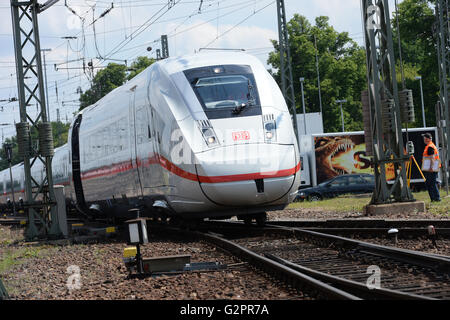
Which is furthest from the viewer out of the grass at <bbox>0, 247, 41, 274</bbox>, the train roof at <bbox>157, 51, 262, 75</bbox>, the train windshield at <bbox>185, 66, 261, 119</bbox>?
the train roof at <bbox>157, 51, 262, 75</bbox>

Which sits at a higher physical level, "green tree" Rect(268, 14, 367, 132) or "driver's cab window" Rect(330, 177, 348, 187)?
"green tree" Rect(268, 14, 367, 132)

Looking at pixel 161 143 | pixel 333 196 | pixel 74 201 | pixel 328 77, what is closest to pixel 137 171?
pixel 161 143

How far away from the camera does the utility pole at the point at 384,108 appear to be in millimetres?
15242

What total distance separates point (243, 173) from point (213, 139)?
0.76 meters

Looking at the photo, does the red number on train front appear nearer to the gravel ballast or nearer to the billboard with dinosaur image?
the gravel ballast

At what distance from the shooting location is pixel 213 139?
1177 cm

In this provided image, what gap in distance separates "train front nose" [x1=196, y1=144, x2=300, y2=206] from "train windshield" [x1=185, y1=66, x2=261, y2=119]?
0.74m

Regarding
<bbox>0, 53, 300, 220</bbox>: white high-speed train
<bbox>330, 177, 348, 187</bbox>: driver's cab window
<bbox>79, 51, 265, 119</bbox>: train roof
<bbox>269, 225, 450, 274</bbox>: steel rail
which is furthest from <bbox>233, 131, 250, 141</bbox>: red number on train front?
<bbox>330, 177, 348, 187</bbox>: driver's cab window

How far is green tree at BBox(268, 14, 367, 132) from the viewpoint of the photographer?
65.5 m

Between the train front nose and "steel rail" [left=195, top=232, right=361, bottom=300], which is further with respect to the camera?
the train front nose

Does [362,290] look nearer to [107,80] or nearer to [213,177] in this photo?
[213,177]

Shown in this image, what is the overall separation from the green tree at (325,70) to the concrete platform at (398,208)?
49.6 metres

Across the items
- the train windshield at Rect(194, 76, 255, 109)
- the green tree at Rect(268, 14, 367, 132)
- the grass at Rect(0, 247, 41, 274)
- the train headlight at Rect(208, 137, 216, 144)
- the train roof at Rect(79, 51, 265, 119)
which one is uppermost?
the green tree at Rect(268, 14, 367, 132)
